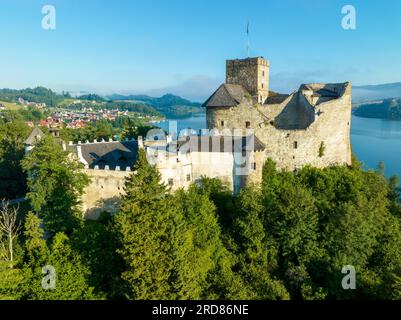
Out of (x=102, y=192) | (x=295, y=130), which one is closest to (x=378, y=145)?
(x=295, y=130)

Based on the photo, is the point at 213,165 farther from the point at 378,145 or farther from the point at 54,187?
the point at 378,145

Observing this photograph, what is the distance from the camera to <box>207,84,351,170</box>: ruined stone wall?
3534 cm

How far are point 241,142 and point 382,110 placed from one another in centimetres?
16257

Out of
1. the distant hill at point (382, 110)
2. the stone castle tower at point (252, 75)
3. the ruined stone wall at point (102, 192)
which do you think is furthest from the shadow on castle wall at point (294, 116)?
the distant hill at point (382, 110)

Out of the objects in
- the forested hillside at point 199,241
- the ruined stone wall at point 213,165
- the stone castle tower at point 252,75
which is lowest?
the forested hillside at point 199,241

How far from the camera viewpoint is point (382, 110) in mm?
169250

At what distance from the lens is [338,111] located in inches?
1469

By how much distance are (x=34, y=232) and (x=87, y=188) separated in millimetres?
6226

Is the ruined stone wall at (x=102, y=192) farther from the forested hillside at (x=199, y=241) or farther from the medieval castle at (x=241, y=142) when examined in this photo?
the forested hillside at (x=199, y=241)

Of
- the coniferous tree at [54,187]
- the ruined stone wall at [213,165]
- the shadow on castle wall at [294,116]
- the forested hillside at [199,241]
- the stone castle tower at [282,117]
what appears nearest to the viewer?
the forested hillside at [199,241]

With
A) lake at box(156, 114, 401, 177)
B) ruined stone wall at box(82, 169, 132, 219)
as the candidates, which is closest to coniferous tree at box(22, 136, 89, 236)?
ruined stone wall at box(82, 169, 132, 219)

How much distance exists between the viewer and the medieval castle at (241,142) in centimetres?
2902
